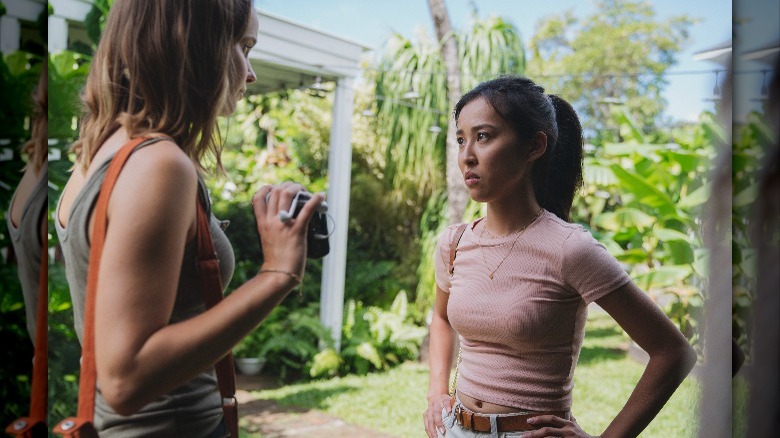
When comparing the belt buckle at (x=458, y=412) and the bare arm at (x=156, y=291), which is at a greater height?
the bare arm at (x=156, y=291)

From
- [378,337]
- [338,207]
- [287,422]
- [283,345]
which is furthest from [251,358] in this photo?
[338,207]

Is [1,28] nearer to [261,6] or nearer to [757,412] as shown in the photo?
[261,6]

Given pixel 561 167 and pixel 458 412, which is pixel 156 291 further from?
pixel 561 167

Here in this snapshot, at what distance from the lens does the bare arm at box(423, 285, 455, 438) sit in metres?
1.91

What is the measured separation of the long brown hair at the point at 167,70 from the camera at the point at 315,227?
218 millimetres

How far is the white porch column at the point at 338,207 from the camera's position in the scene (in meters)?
2.82

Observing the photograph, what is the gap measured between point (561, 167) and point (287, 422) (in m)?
1.29

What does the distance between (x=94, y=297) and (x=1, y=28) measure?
61.7 inches

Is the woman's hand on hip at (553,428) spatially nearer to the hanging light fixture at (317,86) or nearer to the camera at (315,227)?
the camera at (315,227)

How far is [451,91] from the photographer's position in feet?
7.88

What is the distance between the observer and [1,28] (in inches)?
108

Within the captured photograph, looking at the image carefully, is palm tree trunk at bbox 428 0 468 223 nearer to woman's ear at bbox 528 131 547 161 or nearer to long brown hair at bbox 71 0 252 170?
woman's ear at bbox 528 131 547 161

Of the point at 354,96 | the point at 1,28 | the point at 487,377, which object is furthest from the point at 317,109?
the point at 487,377

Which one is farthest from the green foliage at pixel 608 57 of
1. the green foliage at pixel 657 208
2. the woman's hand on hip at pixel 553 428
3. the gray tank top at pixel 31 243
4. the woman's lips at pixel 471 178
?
the gray tank top at pixel 31 243
